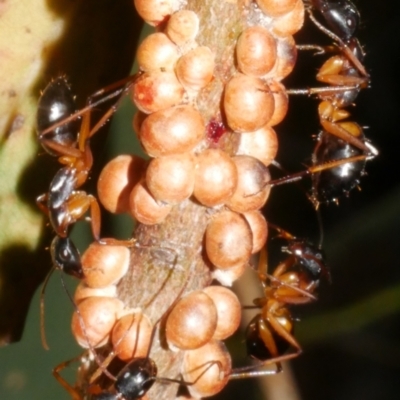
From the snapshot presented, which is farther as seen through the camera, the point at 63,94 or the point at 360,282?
the point at 360,282

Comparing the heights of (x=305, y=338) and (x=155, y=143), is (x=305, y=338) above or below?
below

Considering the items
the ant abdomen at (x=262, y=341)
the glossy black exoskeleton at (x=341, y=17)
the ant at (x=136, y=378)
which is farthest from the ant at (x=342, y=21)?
the ant at (x=136, y=378)

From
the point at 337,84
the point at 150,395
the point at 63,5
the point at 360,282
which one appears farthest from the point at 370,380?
the point at 63,5

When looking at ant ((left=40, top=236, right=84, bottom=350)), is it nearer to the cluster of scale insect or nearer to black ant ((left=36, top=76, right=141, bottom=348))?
black ant ((left=36, top=76, right=141, bottom=348))

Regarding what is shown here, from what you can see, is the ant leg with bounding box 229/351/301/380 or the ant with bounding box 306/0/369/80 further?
the ant with bounding box 306/0/369/80

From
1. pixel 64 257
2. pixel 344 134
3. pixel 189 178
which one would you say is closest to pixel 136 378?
pixel 189 178

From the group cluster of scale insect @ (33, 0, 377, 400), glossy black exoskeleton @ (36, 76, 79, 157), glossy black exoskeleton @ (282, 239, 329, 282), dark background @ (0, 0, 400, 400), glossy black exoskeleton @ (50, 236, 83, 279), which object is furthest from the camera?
dark background @ (0, 0, 400, 400)

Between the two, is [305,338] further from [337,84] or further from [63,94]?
[63,94]

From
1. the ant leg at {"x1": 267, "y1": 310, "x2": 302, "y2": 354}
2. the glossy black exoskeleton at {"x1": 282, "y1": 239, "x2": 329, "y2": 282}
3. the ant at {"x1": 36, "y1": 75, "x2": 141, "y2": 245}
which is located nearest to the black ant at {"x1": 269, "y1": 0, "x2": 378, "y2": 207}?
the glossy black exoskeleton at {"x1": 282, "y1": 239, "x2": 329, "y2": 282}
